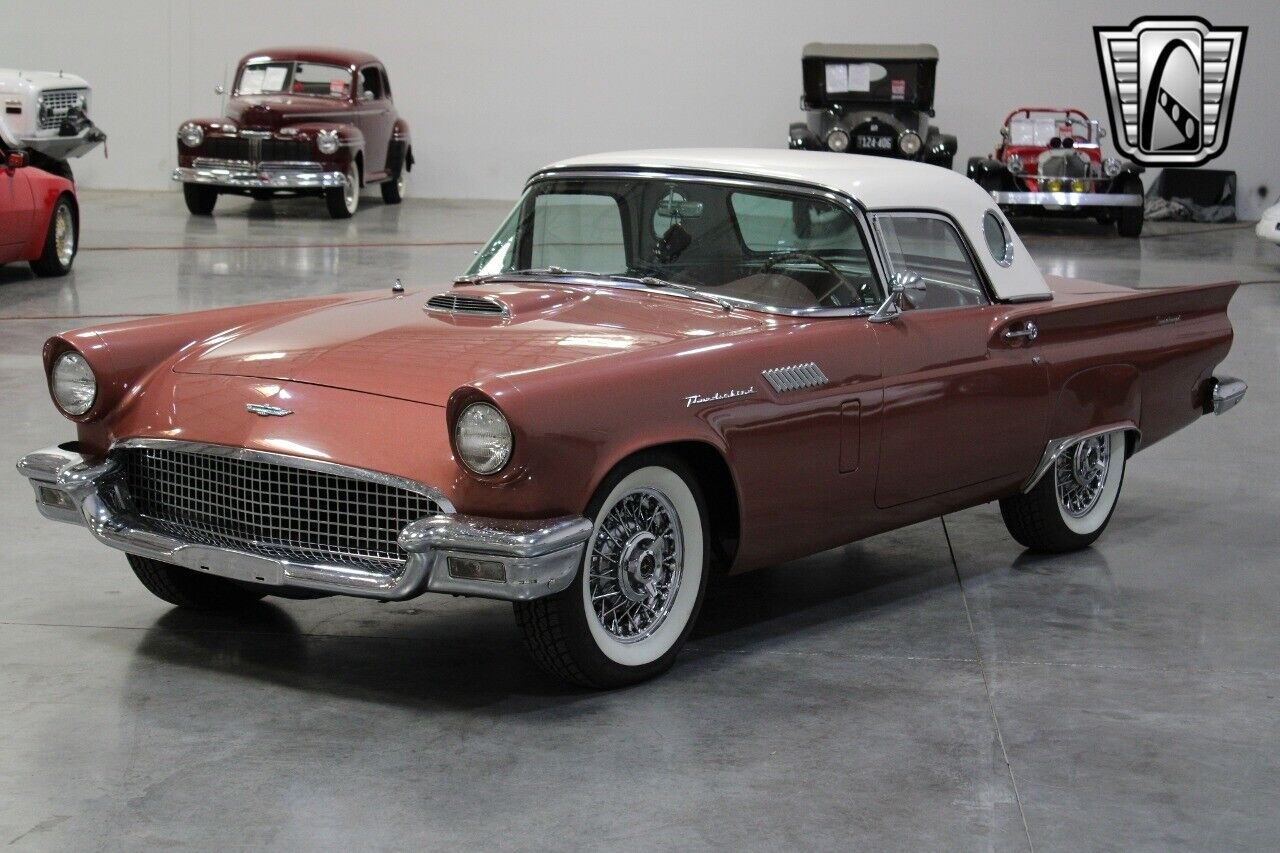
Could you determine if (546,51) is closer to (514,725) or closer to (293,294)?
(293,294)

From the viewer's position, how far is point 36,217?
11.7 metres

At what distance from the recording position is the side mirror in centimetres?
464

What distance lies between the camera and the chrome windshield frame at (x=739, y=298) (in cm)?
459

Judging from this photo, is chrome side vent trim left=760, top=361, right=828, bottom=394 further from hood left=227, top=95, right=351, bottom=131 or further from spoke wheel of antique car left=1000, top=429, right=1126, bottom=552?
hood left=227, top=95, right=351, bottom=131

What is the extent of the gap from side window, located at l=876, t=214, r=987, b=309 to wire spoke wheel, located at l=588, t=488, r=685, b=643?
1.19 metres

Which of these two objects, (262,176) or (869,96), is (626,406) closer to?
(262,176)

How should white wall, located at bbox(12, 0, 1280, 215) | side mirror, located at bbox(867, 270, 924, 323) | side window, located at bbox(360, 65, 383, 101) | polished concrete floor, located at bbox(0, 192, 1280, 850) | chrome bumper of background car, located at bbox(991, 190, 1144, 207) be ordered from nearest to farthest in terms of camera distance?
polished concrete floor, located at bbox(0, 192, 1280, 850) < side mirror, located at bbox(867, 270, 924, 323) < chrome bumper of background car, located at bbox(991, 190, 1144, 207) < side window, located at bbox(360, 65, 383, 101) < white wall, located at bbox(12, 0, 1280, 215)

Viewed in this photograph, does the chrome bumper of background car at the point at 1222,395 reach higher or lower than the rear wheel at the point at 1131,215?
lower

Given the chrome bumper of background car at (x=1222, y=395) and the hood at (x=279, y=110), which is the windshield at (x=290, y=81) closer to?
the hood at (x=279, y=110)

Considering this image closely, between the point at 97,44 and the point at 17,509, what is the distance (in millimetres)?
17160

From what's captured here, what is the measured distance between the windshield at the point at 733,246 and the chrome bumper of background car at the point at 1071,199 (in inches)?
504

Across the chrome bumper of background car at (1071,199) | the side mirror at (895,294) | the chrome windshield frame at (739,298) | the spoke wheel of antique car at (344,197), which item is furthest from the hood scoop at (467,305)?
the chrome bumper of background car at (1071,199)

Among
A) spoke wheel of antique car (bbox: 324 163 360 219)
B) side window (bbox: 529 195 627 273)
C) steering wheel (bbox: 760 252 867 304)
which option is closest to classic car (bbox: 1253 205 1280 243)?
spoke wheel of antique car (bbox: 324 163 360 219)

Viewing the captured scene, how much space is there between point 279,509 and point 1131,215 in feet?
48.2
